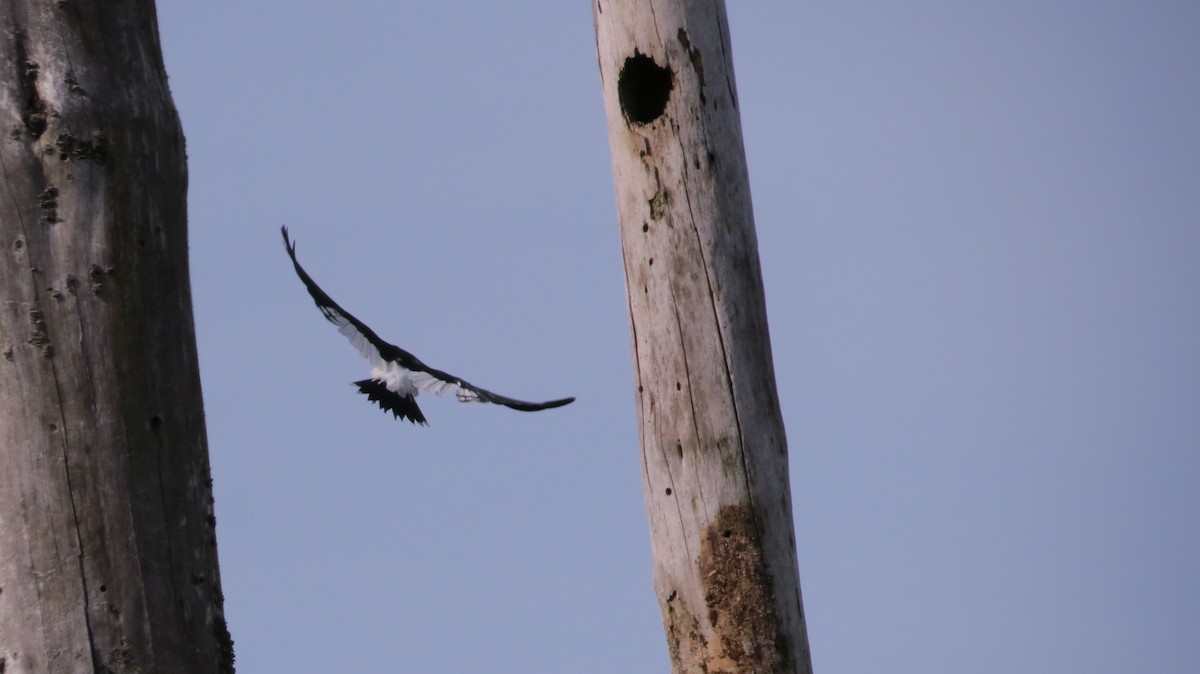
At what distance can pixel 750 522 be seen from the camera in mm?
5008

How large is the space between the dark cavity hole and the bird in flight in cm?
148

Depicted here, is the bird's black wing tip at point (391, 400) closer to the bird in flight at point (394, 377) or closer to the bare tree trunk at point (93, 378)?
the bird in flight at point (394, 377)

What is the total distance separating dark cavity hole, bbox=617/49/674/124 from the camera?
5.38 m

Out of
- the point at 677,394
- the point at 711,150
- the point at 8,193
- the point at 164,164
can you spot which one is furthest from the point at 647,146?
the point at 8,193

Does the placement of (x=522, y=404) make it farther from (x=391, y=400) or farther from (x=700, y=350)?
(x=700, y=350)

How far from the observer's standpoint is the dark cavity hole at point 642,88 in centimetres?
538

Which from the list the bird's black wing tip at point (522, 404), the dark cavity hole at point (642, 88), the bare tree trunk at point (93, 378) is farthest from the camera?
the dark cavity hole at point (642, 88)

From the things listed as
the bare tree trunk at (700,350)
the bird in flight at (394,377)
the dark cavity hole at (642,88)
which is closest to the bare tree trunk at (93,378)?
the bird in flight at (394,377)

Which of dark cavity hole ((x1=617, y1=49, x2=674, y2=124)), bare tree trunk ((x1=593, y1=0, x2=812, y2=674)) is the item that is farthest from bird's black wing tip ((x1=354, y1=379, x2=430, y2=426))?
dark cavity hole ((x1=617, y1=49, x2=674, y2=124))

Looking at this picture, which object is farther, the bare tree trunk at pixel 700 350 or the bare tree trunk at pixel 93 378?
the bare tree trunk at pixel 700 350

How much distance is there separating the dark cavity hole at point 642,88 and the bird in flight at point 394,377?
148 centimetres

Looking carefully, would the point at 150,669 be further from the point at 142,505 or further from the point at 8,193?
the point at 8,193

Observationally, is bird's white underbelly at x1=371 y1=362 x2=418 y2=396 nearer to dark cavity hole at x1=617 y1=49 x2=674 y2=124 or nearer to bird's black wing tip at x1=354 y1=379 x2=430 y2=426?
bird's black wing tip at x1=354 y1=379 x2=430 y2=426

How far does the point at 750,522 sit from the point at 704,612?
363 millimetres
